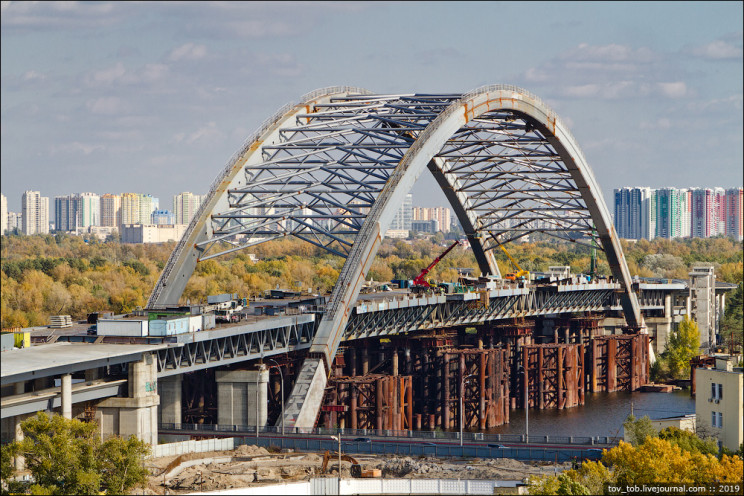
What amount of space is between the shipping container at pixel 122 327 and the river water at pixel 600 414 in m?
33.3

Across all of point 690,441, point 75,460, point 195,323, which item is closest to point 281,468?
point 75,460

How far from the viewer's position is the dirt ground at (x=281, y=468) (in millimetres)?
54094

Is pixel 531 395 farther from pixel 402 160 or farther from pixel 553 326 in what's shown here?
pixel 402 160

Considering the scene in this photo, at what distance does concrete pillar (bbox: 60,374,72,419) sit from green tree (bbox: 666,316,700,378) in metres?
81.1

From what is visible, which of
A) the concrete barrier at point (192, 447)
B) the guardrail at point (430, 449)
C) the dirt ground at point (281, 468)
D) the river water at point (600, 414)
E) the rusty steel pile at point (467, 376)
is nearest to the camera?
the dirt ground at point (281, 468)

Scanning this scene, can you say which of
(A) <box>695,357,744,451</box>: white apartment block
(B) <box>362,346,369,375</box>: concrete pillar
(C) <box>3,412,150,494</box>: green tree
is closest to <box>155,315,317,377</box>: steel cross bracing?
(C) <box>3,412,150,494</box>: green tree

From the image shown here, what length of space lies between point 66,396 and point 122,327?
9.20 meters

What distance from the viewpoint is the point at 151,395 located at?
66.6 m

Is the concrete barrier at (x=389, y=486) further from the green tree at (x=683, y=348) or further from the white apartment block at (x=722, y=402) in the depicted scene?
the green tree at (x=683, y=348)

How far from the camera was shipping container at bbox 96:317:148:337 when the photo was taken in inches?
2717

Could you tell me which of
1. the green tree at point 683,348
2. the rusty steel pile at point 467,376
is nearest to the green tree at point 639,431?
the rusty steel pile at point 467,376

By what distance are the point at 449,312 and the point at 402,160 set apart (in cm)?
2081

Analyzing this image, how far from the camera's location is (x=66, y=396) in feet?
199

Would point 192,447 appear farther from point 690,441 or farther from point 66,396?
point 690,441
